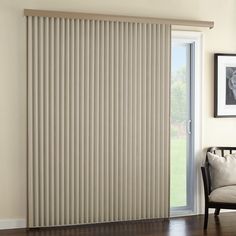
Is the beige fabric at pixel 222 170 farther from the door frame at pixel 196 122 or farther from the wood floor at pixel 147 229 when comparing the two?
the wood floor at pixel 147 229

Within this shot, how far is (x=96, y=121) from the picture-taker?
4336 millimetres

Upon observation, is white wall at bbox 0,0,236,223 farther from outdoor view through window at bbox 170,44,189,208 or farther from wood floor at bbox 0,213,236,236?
outdoor view through window at bbox 170,44,189,208

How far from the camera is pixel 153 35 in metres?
4.46

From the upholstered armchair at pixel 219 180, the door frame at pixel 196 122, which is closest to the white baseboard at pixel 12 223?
the door frame at pixel 196 122

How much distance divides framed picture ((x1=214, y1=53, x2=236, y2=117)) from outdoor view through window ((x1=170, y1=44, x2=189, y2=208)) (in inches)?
13.1

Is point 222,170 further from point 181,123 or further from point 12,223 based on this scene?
point 12,223

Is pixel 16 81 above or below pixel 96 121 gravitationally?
above

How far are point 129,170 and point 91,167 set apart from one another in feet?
1.34

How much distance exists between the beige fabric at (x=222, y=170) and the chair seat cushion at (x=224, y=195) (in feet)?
0.42

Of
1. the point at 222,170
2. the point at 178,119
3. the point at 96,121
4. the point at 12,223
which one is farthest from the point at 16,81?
the point at 222,170

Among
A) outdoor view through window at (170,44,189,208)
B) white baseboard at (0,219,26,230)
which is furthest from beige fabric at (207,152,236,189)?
white baseboard at (0,219,26,230)

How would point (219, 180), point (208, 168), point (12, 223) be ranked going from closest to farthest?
point (12, 223), point (219, 180), point (208, 168)

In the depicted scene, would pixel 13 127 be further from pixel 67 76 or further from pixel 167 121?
pixel 167 121

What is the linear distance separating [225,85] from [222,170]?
98 cm
